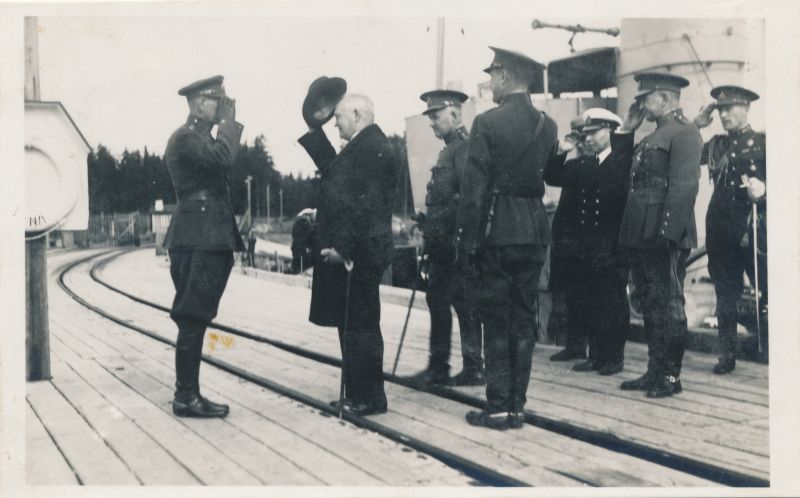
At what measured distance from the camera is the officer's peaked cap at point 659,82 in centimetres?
407

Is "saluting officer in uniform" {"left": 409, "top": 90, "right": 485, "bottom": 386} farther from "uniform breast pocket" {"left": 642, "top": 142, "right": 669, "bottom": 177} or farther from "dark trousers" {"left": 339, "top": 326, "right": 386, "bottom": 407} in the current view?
"uniform breast pocket" {"left": 642, "top": 142, "right": 669, "bottom": 177}

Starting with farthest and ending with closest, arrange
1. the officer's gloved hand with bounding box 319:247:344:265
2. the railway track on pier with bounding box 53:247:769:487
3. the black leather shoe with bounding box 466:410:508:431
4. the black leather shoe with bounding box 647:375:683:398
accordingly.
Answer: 1. the black leather shoe with bounding box 647:375:683:398
2. the officer's gloved hand with bounding box 319:247:344:265
3. the black leather shoe with bounding box 466:410:508:431
4. the railway track on pier with bounding box 53:247:769:487

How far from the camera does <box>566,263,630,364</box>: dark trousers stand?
183 inches

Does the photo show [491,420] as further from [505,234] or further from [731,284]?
[731,284]

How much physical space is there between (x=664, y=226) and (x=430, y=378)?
1.56 metres

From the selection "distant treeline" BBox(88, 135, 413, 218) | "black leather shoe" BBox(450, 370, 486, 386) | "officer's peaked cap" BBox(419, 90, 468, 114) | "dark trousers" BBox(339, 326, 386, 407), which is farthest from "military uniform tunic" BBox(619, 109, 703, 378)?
"dark trousers" BBox(339, 326, 386, 407)

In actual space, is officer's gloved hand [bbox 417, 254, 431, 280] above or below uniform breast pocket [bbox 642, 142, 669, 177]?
below

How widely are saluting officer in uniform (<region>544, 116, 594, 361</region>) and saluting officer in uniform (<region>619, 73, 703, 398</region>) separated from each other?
63 centimetres

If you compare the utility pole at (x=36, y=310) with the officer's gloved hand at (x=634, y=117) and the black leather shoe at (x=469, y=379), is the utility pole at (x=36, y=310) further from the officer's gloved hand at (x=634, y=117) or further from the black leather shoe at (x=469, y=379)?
the officer's gloved hand at (x=634, y=117)

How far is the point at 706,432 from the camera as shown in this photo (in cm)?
332

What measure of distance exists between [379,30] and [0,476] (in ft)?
8.77

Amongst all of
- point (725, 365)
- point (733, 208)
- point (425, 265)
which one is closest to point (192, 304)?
point (425, 265)

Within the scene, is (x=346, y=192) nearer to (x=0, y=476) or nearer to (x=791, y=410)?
(x=0, y=476)

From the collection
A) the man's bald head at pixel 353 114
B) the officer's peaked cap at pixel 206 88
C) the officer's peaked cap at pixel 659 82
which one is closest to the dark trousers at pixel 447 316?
the man's bald head at pixel 353 114
